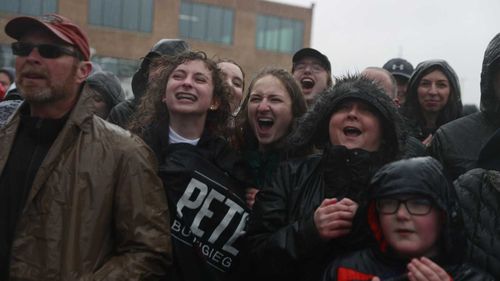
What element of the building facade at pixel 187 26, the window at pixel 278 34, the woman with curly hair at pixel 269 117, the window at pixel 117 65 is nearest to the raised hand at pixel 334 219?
the woman with curly hair at pixel 269 117

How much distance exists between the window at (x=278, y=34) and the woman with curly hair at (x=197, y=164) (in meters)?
38.9

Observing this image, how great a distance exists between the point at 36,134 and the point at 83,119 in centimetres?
22

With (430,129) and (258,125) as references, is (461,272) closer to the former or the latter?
(258,125)

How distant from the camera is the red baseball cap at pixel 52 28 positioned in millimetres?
2674

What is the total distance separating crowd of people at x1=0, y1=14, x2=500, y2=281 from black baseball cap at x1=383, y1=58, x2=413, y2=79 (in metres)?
2.46

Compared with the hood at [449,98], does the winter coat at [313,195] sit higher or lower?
lower

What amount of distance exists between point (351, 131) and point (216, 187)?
79 centimetres

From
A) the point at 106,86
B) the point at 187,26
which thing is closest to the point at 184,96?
the point at 106,86

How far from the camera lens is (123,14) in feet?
121

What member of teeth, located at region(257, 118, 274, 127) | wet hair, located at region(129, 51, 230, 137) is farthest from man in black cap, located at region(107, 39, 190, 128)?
teeth, located at region(257, 118, 274, 127)

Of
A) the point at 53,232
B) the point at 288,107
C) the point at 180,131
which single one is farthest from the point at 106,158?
the point at 288,107

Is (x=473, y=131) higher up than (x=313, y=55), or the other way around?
(x=313, y=55)

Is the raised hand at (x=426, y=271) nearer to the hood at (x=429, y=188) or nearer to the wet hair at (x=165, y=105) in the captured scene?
the hood at (x=429, y=188)

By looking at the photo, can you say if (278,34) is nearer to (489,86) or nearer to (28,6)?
(28,6)
